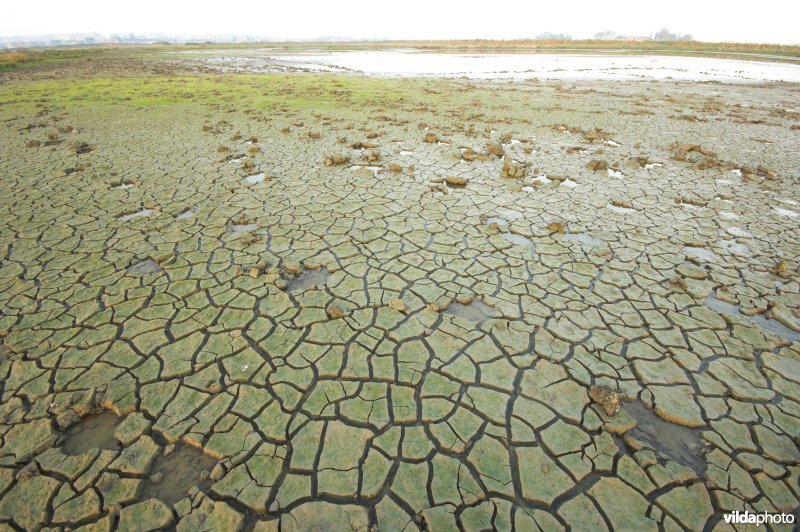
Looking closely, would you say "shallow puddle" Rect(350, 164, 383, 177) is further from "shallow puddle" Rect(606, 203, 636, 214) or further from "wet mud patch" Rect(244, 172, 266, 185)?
"shallow puddle" Rect(606, 203, 636, 214)

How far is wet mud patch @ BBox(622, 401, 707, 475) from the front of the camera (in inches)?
93.5

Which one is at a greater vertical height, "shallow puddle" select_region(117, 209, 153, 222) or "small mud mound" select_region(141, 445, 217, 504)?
"shallow puddle" select_region(117, 209, 153, 222)

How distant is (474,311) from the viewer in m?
3.65

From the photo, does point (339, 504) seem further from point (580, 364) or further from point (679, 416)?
point (679, 416)

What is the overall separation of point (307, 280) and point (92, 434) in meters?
2.12

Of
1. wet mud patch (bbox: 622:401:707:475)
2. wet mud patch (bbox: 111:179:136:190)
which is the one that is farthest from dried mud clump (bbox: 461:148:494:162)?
wet mud patch (bbox: 111:179:136:190)

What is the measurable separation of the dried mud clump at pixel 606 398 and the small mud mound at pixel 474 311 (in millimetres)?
1059

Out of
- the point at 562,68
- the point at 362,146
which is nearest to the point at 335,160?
the point at 362,146

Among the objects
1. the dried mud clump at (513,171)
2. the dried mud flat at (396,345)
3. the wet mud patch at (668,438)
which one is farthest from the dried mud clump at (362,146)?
the wet mud patch at (668,438)

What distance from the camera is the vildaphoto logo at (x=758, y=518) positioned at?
6.72 feet

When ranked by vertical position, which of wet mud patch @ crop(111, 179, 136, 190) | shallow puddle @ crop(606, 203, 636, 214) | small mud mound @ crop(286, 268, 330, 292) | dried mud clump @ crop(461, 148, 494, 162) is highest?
dried mud clump @ crop(461, 148, 494, 162)

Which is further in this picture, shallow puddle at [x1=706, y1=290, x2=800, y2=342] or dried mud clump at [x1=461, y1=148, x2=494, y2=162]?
dried mud clump at [x1=461, y1=148, x2=494, y2=162]

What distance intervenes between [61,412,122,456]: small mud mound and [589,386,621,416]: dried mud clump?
3.22 meters

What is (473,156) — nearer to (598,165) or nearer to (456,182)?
(456,182)
